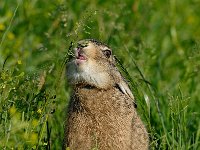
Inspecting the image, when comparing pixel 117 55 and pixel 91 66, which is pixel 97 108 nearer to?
pixel 91 66

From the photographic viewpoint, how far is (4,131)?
207 inches

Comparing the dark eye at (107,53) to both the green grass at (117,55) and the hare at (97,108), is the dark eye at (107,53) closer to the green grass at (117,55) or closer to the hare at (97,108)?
the hare at (97,108)

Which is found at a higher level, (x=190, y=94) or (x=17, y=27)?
(x=17, y=27)

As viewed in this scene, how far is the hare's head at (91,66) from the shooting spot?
548cm

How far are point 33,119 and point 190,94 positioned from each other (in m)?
2.08

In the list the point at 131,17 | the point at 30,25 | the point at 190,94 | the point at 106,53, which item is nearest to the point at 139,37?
the point at 131,17

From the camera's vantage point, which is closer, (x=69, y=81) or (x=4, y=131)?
(x=4, y=131)

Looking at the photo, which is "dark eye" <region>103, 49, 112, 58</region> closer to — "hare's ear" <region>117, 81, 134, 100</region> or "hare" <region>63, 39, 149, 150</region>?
"hare" <region>63, 39, 149, 150</region>

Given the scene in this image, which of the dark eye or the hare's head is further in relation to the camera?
the dark eye

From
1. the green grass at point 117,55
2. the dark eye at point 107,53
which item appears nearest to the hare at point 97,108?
the dark eye at point 107,53

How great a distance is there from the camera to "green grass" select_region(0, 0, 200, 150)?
5.52m

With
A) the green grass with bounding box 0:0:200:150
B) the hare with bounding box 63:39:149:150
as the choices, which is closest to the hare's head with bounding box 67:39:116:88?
the hare with bounding box 63:39:149:150

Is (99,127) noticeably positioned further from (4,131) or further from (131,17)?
(131,17)

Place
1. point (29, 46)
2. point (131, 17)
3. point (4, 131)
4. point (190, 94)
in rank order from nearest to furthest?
point (4, 131) → point (190, 94) → point (29, 46) → point (131, 17)
